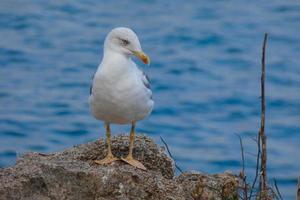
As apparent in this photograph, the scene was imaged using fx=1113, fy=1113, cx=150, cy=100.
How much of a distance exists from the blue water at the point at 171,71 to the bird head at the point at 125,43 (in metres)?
5.90

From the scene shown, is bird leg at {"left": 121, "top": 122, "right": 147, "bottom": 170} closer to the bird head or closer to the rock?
the rock

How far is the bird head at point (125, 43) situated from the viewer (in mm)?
5148

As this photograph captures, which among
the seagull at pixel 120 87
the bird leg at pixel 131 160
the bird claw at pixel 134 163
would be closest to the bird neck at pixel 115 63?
the seagull at pixel 120 87

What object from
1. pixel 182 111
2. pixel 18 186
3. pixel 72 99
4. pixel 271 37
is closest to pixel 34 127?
pixel 72 99

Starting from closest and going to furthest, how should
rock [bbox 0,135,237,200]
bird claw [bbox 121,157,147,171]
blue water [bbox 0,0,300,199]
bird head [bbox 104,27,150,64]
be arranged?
rock [bbox 0,135,237,200] < bird claw [bbox 121,157,147,171] < bird head [bbox 104,27,150,64] < blue water [bbox 0,0,300,199]

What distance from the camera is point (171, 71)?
13500 mm

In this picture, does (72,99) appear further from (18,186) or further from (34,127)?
(18,186)

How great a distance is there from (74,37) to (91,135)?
2.91m

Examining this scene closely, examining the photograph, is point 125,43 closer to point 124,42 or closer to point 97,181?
point 124,42

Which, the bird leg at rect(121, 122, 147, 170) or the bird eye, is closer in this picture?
the bird leg at rect(121, 122, 147, 170)

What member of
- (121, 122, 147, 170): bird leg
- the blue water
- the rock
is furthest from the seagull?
the blue water

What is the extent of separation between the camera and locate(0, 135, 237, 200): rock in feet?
15.3

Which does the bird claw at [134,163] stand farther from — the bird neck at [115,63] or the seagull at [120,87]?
the bird neck at [115,63]

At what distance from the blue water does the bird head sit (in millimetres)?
5904
